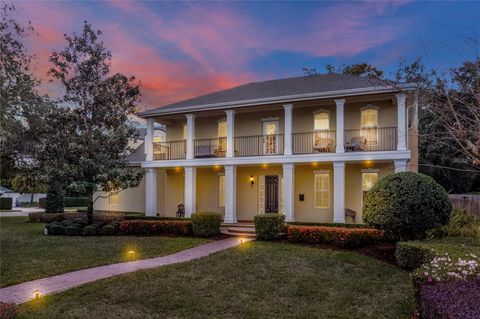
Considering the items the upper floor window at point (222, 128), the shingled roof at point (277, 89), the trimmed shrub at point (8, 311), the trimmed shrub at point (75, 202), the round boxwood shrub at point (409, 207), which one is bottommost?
the trimmed shrub at point (75, 202)

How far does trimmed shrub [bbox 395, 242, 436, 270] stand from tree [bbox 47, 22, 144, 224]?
1127 cm

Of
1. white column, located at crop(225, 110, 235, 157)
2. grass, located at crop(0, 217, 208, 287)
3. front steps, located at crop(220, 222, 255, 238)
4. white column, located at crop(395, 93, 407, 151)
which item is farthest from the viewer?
white column, located at crop(225, 110, 235, 157)

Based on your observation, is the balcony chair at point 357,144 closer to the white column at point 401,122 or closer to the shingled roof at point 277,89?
the white column at point 401,122

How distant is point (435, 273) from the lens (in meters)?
5.46

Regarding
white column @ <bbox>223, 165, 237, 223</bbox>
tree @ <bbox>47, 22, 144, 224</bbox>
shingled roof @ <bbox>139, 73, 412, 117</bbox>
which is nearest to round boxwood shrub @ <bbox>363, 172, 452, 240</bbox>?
shingled roof @ <bbox>139, 73, 412, 117</bbox>

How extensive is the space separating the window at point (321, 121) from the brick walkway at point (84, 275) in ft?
26.2

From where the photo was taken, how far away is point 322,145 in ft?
54.2

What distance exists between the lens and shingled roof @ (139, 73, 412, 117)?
16.4 m

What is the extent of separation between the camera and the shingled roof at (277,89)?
16.4 metres

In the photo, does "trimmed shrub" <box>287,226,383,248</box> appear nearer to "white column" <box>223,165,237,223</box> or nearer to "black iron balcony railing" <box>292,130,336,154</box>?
"black iron balcony railing" <box>292,130,336,154</box>

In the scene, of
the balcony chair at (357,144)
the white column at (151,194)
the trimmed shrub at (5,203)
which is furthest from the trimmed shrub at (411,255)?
the trimmed shrub at (5,203)

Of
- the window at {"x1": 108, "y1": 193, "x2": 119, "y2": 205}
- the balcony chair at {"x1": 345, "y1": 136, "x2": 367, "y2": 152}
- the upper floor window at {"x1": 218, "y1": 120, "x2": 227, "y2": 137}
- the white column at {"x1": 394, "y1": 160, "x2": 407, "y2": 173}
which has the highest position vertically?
the upper floor window at {"x1": 218, "y1": 120, "x2": 227, "y2": 137}

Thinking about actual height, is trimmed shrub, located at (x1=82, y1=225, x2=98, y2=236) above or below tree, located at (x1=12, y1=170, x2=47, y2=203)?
below

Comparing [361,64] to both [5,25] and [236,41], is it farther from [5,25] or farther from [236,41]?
[5,25]
